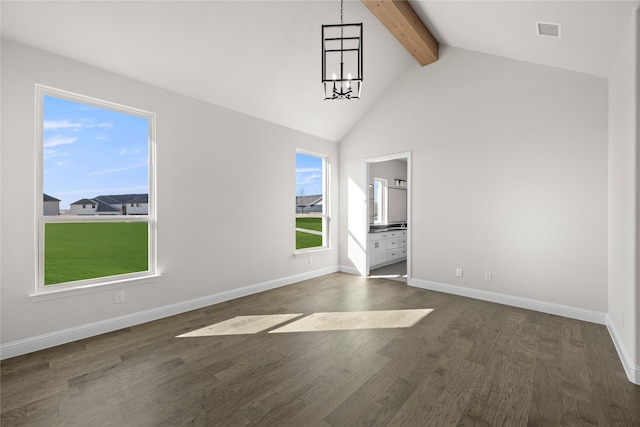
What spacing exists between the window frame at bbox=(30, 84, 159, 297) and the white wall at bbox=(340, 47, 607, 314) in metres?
3.82

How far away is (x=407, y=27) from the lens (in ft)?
12.6

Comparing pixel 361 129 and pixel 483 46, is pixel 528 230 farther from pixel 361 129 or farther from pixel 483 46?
pixel 361 129

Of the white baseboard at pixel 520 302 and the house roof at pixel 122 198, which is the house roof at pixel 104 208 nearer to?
the house roof at pixel 122 198

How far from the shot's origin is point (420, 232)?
16.1 feet

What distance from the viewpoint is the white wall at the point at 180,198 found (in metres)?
2.61

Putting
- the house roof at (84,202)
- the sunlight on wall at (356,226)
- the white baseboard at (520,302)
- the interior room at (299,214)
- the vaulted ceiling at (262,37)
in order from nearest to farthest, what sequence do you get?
1. the interior room at (299,214)
2. the vaulted ceiling at (262,37)
3. the house roof at (84,202)
4. the white baseboard at (520,302)
5. the sunlight on wall at (356,226)

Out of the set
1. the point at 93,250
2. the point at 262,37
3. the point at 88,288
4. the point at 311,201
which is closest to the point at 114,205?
the point at 93,250

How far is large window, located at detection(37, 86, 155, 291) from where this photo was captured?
2844 millimetres

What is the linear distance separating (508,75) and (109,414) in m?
5.55

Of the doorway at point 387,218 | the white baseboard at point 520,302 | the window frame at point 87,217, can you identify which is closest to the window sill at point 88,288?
the window frame at point 87,217

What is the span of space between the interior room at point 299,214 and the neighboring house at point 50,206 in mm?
34

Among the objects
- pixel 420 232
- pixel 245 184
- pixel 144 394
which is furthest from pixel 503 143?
pixel 144 394

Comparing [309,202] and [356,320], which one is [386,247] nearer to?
[309,202]

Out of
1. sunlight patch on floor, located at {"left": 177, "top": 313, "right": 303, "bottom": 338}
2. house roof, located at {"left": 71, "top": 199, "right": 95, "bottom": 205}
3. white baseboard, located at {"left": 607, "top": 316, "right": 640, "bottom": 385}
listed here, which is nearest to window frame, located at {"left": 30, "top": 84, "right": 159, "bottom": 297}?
house roof, located at {"left": 71, "top": 199, "right": 95, "bottom": 205}
